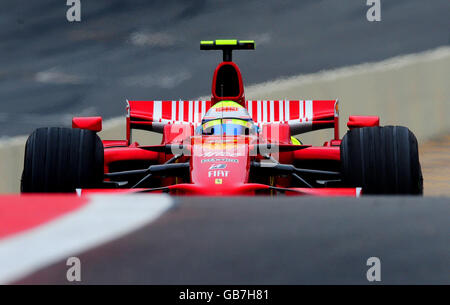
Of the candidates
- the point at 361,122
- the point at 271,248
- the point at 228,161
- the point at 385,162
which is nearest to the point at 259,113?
the point at 361,122

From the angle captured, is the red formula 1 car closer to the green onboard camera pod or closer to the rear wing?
the rear wing

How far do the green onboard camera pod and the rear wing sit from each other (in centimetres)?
38

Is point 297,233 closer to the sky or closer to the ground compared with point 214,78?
closer to the ground

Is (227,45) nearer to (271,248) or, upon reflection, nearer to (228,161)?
(228,161)

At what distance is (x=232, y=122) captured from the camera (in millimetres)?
2492

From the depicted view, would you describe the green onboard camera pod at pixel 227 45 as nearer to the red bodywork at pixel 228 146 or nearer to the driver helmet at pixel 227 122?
the red bodywork at pixel 228 146

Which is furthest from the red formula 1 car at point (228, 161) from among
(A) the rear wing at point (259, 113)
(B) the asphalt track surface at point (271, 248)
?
(B) the asphalt track surface at point (271, 248)

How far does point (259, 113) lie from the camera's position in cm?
340

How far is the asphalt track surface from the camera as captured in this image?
0.46 metres

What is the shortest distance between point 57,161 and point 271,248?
1462 millimetres

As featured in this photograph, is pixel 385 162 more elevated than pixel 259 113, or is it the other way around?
pixel 259 113
